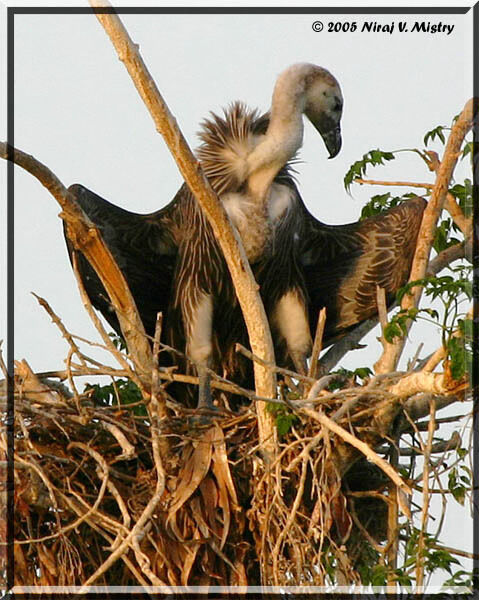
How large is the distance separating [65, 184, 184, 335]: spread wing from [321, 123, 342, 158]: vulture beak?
65 centimetres

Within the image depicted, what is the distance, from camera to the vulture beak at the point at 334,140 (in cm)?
527

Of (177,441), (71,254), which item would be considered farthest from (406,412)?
(71,254)

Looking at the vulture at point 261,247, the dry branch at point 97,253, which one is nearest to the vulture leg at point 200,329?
the vulture at point 261,247

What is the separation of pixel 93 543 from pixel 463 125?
6.26 feet

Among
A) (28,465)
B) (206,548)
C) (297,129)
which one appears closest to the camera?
(28,465)

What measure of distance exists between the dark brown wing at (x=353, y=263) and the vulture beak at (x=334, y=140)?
0.35m

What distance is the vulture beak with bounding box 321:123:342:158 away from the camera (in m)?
5.27

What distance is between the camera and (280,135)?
5.06 meters

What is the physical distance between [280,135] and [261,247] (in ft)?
1.47

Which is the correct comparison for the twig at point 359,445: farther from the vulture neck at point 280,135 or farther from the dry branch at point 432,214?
the vulture neck at point 280,135

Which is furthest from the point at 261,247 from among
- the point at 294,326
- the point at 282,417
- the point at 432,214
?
the point at 282,417

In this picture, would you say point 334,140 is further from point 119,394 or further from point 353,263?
point 119,394

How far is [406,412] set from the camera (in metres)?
4.18

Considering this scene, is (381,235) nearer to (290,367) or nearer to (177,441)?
(290,367)
